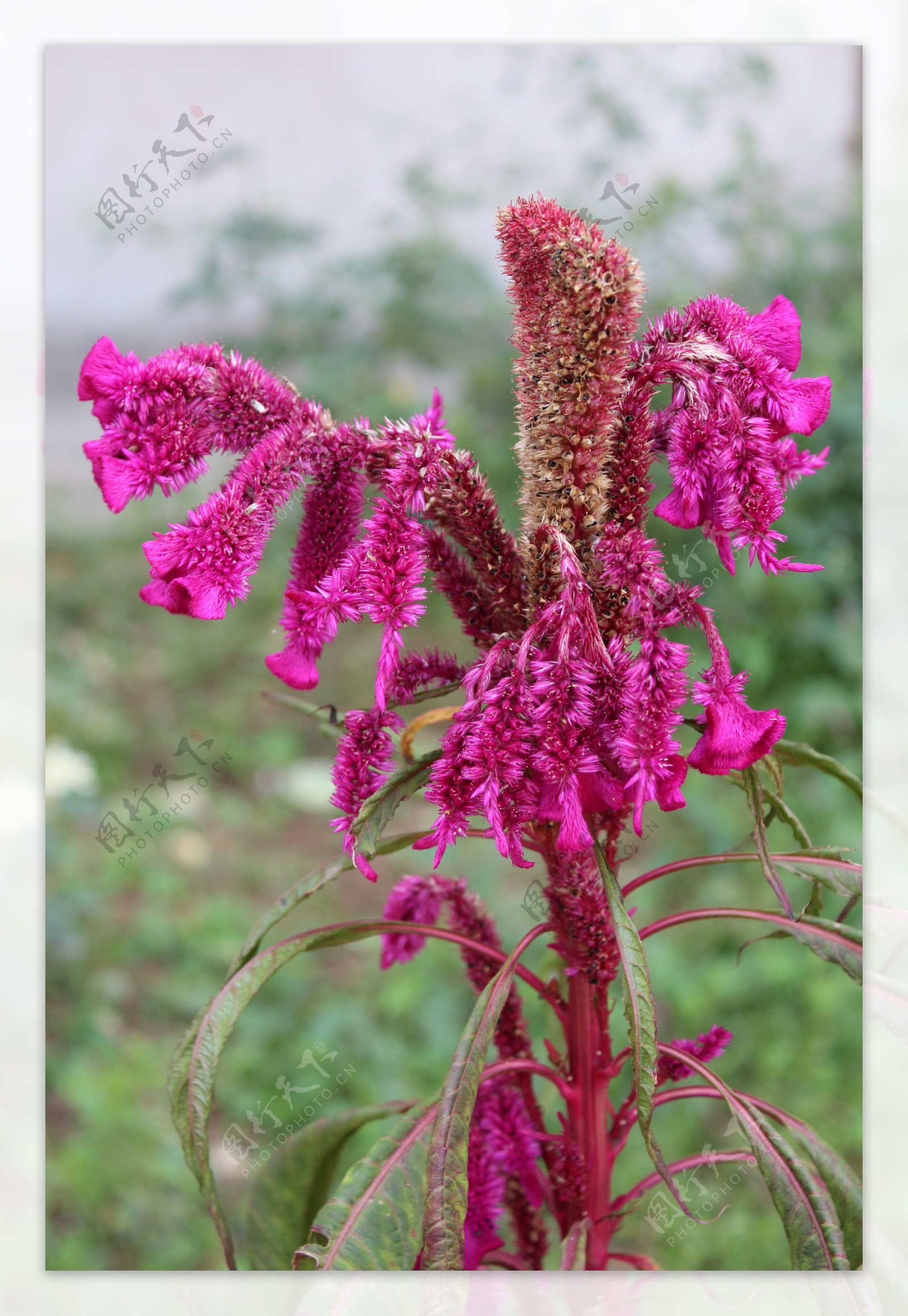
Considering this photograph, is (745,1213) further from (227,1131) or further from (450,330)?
(450,330)

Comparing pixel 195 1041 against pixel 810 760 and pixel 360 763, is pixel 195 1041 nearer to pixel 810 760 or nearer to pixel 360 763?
pixel 360 763

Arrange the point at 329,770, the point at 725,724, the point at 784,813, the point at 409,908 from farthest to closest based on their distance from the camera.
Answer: the point at 329,770 → the point at 409,908 → the point at 784,813 → the point at 725,724

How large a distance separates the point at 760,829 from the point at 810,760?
123mm

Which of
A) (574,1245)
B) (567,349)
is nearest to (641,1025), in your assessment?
(574,1245)

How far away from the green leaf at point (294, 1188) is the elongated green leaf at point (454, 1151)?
0.21 metres

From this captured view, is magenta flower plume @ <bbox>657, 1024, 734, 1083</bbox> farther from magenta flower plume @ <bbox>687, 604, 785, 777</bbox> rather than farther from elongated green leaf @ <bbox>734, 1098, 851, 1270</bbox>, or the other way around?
magenta flower plume @ <bbox>687, 604, 785, 777</bbox>

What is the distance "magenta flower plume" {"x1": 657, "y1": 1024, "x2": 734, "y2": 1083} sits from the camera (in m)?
0.66

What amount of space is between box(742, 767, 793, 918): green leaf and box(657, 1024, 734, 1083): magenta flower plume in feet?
0.51

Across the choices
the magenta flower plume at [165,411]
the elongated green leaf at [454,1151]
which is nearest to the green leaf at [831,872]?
the elongated green leaf at [454,1151]

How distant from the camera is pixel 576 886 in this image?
59 cm

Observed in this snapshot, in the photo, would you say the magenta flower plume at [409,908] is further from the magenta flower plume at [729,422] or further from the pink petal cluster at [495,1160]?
the magenta flower plume at [729,422]

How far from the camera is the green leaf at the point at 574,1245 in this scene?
2.10ft

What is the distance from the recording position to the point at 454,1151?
55 centimetres

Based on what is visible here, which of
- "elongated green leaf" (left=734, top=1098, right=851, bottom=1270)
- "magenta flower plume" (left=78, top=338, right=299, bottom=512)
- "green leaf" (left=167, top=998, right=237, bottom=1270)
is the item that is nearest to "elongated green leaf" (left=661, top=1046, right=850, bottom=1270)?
"elongated green leaf" (left=734, top=1098, right=851, bottom=1270)
